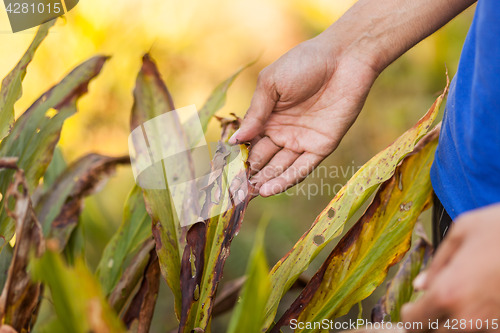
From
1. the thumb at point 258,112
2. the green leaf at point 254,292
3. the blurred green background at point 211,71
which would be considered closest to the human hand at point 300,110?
the thumb at point 258,112

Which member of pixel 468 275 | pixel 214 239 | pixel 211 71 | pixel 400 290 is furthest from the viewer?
pixel 211 71

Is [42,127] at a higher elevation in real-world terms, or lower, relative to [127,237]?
higher

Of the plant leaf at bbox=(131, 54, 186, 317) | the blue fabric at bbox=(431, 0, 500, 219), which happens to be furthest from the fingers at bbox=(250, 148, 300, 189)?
the blue fabric at bbox=(431, 0, 500, 219)

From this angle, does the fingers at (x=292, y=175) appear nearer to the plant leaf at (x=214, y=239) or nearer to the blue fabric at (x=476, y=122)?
the plant leaf at (x=214, y=239)

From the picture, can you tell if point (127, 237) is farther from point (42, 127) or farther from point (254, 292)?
point (254, 292)

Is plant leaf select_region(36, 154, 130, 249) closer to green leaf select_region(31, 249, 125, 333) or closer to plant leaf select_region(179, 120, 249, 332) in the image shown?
plant leaf select_region(179, 120, 249, 332)

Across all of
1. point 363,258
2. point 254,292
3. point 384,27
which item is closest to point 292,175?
point 363,258

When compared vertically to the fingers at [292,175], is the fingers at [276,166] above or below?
above
